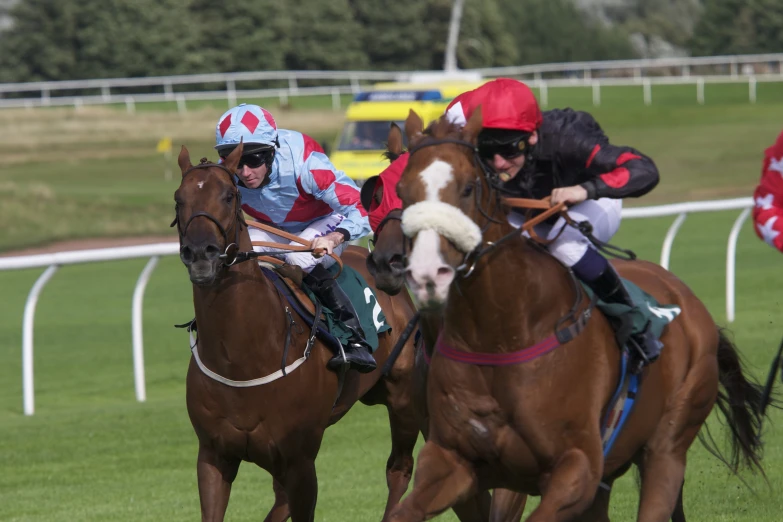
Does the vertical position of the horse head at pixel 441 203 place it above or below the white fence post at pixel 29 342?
above

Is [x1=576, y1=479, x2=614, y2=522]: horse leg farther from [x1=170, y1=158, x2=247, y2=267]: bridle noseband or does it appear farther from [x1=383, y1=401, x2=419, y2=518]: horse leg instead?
[x1=170, y1=158, x2=247, y2=267]: bridle noseband

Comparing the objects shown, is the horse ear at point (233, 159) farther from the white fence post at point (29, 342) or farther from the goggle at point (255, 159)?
the white fence post at point (29, 342)

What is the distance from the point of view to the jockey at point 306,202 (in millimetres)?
5355

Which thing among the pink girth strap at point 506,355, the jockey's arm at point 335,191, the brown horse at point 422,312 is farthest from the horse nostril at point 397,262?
the jockey's arm at point 335,191

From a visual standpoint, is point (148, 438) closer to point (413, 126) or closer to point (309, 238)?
point (309, 238)

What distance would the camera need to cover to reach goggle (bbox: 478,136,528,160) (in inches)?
160

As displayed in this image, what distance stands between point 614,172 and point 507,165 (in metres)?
0.34

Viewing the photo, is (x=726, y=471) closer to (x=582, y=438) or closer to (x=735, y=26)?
(x=582, y=438)

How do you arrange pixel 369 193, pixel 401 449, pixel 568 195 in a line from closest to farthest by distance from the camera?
pixel 568 195 < pixel 369 193 < pixel 401 449

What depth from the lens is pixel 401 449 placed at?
618 cm

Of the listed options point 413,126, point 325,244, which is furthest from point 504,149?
point 325,244

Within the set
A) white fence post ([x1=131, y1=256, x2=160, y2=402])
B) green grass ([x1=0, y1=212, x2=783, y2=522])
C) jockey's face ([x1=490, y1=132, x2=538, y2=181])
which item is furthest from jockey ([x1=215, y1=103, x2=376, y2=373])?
white fence post ([x1=131, y1=256, x2=160, y2=402])

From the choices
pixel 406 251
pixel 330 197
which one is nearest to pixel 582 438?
pixel 406 251

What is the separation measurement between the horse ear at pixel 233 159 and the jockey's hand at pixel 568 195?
1412mm
